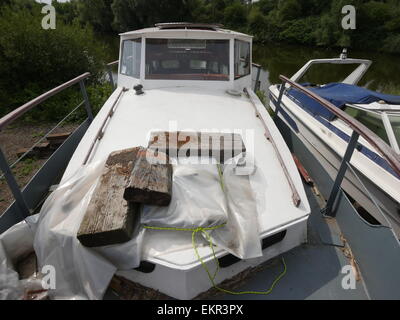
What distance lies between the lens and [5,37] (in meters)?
6.12

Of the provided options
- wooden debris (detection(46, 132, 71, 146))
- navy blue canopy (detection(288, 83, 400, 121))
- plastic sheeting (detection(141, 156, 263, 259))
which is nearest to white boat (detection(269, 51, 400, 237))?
navy blue canopy (detection(288, 83, 400, 121))

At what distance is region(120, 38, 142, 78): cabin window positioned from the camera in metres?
3.84

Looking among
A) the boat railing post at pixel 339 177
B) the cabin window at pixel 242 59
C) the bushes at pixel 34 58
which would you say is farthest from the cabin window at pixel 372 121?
the bushes at pixel 34 58

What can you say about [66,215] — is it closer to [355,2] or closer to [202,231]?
[202,231]

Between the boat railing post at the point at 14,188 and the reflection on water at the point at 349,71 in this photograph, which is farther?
the reflection on water at the point at 349,71

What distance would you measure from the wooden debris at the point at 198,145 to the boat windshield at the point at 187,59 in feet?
5.81

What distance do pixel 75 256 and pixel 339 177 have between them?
2.29 meters

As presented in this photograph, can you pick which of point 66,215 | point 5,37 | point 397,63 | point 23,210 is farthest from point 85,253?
point 397,63

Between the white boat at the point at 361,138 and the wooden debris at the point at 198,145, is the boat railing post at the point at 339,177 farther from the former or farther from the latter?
the wooden debris at the point at 198,145

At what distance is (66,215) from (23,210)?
2.21 feet

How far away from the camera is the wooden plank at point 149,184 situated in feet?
5.18

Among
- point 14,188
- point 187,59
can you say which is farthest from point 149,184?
point 187,59

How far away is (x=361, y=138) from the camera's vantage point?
12.0ft

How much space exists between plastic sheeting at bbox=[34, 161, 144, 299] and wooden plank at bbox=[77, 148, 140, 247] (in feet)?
0.22
